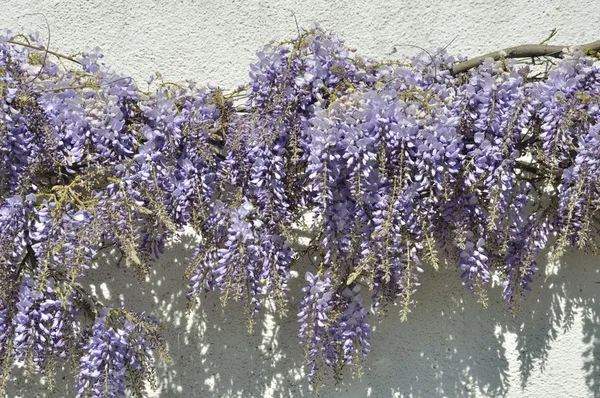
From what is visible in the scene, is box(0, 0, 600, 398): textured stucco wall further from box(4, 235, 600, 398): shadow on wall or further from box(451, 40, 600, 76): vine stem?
box(451, 40, 600, 76): vine stem

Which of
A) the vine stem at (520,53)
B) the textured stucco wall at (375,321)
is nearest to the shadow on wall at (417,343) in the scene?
the textured stucco wall at (375,321)

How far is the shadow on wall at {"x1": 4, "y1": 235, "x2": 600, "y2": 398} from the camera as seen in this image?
2.09 meters

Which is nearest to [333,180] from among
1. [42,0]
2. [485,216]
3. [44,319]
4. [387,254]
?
[387,254]

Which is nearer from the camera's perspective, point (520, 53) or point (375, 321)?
point (520, 53)

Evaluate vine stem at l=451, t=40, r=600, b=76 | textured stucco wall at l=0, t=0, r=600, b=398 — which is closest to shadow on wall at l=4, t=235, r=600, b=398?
textured stucco wall at l=0, t=0, r=600, b=398

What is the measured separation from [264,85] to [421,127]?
0.39 m

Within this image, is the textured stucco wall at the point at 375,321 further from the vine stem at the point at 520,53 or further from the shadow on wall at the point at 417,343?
the vine stem at the point at 520,53

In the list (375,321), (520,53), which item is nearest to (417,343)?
(375,321)

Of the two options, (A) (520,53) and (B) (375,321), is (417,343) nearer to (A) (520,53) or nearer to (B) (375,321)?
(B) (375,321)

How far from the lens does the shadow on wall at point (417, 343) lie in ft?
6.87

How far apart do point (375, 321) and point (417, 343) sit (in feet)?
0.42

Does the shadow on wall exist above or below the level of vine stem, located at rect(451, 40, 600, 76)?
below

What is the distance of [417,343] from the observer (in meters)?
2.11

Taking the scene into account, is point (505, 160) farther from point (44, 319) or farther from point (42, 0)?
point (42, 0)
